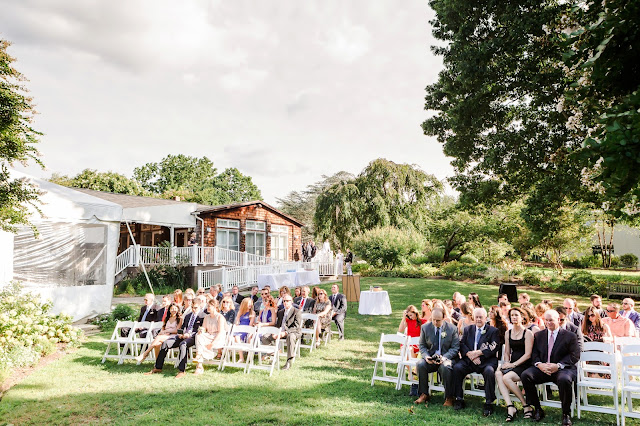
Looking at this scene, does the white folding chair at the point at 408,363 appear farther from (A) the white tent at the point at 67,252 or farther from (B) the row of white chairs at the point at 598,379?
(A) the white tent at the point at 67,252

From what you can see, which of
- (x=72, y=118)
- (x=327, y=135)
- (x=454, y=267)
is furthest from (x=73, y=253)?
(x=454, y=267)

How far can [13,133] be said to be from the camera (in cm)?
740

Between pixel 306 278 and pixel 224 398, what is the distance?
1494 cm

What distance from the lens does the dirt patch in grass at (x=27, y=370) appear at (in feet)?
22.5

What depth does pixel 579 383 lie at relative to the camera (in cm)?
553

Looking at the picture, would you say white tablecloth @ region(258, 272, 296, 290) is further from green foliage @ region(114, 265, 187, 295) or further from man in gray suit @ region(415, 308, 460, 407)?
man in gray suit @ region(415, 308, 460, 407)

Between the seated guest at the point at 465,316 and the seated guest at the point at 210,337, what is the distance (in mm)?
4304

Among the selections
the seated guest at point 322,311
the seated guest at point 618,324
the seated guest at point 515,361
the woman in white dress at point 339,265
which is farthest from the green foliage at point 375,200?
the seated guest at point 515,361

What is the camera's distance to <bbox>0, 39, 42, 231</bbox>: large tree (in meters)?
7.23

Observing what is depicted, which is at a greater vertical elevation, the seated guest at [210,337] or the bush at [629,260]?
the bush at [629,260]

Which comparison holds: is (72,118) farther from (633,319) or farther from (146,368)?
(633,319)

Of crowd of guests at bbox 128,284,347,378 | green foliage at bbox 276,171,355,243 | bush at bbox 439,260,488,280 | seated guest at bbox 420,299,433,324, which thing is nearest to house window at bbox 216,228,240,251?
bush at bbox 439,260,488,280

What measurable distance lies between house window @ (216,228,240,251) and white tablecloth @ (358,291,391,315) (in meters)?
13.0

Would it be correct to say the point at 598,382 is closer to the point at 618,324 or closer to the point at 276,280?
the point at 618,324
